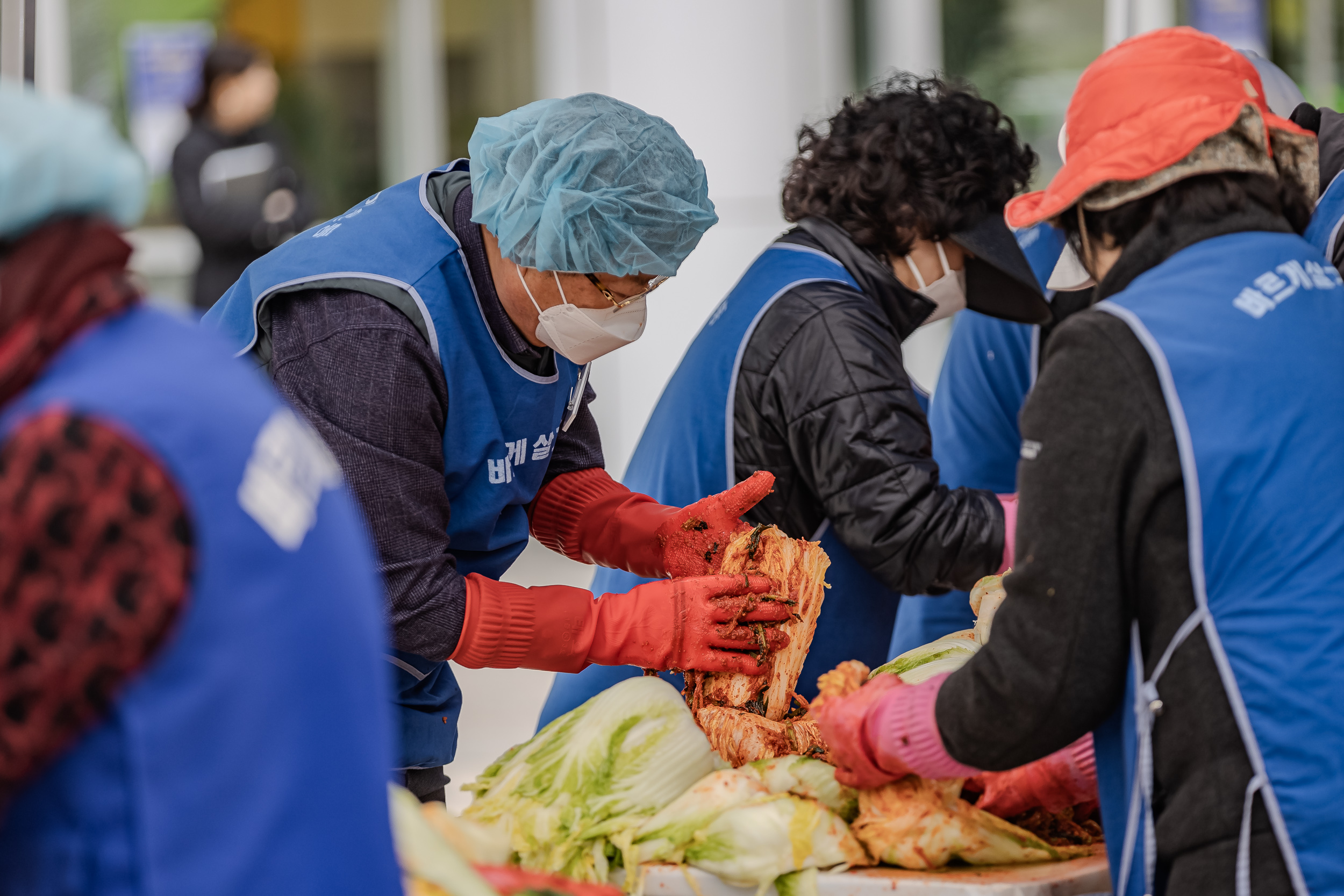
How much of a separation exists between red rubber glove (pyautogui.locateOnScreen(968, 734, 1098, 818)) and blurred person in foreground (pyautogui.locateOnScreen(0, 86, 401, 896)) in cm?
131

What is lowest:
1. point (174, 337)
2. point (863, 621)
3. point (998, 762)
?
point (863, 621)

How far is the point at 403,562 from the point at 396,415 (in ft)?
0.82

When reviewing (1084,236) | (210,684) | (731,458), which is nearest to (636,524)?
(731,458)

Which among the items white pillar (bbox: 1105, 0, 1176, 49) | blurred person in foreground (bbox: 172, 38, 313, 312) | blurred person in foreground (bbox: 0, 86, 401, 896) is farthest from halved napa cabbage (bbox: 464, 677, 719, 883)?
white pillar (bbox: 1105, 0, 1176, 49)

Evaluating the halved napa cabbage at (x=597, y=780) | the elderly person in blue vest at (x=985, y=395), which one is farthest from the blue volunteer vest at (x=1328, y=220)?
the halved napa cabbage at (x=597, y=780)

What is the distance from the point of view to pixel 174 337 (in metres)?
1.16

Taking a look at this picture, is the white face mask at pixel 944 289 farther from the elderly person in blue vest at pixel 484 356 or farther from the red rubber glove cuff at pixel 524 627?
the red rubber glove cuff at pixel 524 627

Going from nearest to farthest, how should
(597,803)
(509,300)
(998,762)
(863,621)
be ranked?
(998,762) → (597,803) → (509,300) → (863,621)

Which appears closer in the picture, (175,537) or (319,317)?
(175,537)

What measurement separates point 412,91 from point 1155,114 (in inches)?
320

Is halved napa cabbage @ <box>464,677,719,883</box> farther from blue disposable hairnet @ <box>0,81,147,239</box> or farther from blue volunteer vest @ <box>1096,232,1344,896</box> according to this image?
blue disposable hairnet @ <box>0,81,147,239</box>

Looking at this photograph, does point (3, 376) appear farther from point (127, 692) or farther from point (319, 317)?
point (319, 317)

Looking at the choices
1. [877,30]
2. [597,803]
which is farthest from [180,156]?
[597,803]

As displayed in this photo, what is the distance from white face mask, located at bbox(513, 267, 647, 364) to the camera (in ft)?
8.30
